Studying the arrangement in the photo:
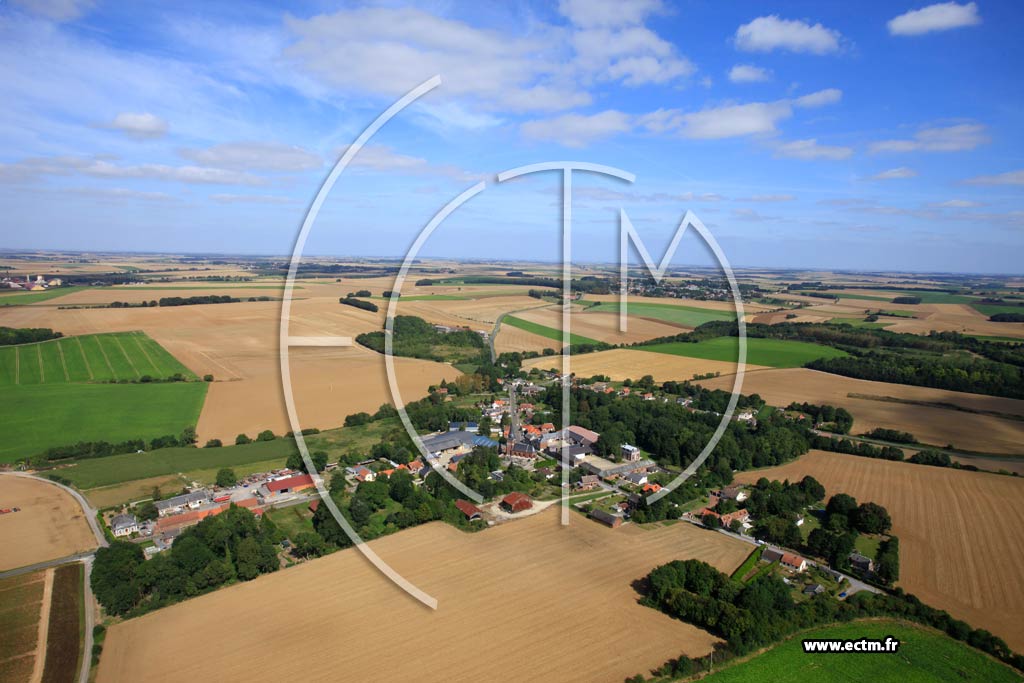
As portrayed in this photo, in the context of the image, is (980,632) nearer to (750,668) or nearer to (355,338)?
(750,668)

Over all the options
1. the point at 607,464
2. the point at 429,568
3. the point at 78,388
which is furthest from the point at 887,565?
the point at 78,388

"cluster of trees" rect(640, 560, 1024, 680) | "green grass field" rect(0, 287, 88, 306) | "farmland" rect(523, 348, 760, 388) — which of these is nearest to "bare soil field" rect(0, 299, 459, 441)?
"green grass field" rect(0, 287, 88, 306)

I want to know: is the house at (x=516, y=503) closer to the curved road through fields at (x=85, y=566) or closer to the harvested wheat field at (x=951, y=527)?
the harvested wheat field at (x=951, y=527)

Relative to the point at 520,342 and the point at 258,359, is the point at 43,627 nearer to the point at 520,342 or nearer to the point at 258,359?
the point at 258,359

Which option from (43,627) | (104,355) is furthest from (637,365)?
(104,355)

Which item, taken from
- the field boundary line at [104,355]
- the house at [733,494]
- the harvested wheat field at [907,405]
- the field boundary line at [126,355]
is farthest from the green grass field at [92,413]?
the harvested wheat field at [907,405]

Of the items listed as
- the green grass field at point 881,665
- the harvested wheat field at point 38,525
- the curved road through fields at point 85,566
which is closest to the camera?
the green grass field at point 881,665
